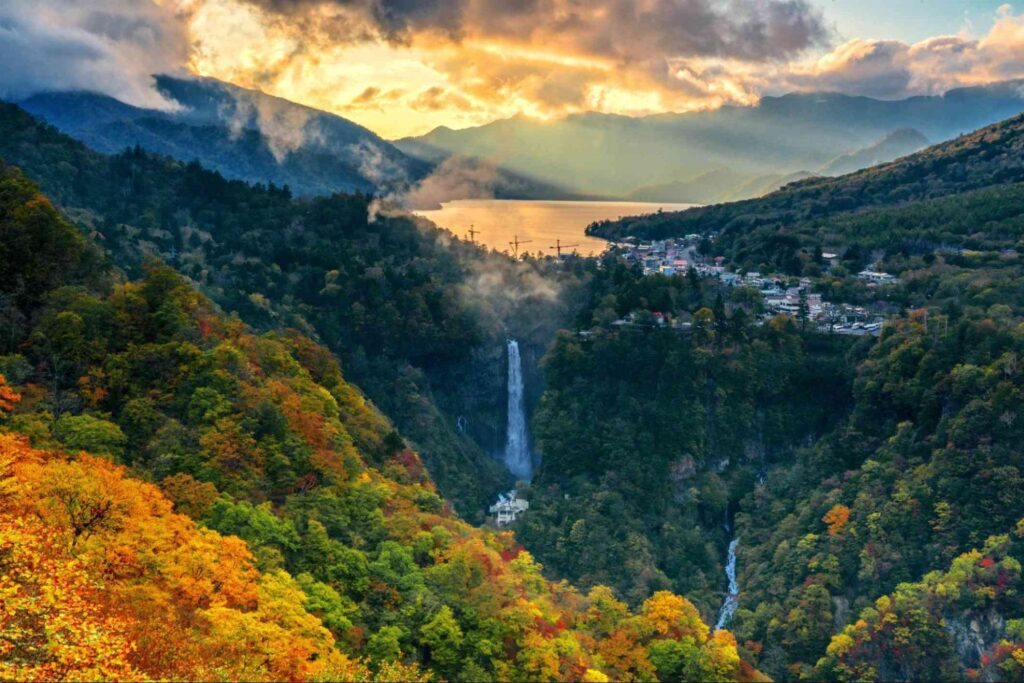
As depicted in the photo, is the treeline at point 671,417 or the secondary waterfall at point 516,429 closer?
the treeline at point 671,417

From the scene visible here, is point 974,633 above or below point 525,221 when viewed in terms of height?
below

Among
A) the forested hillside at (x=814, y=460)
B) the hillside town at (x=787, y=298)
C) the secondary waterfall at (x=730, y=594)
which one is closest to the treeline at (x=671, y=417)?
the forested hillside at (x=814, y=460)

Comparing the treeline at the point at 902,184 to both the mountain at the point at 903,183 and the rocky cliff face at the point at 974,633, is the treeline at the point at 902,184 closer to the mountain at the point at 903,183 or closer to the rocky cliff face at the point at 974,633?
the mountain at the point at 903,183

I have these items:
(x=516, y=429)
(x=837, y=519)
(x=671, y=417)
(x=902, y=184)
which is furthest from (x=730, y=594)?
(x=902, y=184)

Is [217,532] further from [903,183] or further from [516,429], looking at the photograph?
[903,183]

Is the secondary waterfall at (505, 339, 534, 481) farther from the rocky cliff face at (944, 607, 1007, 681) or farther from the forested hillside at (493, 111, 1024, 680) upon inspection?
the rocky cliff face at (944, 607, 1007, 681)

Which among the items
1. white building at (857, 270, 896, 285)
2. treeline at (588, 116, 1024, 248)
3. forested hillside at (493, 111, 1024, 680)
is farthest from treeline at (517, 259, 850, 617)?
treeline at (588, 116, 1024, 248)
